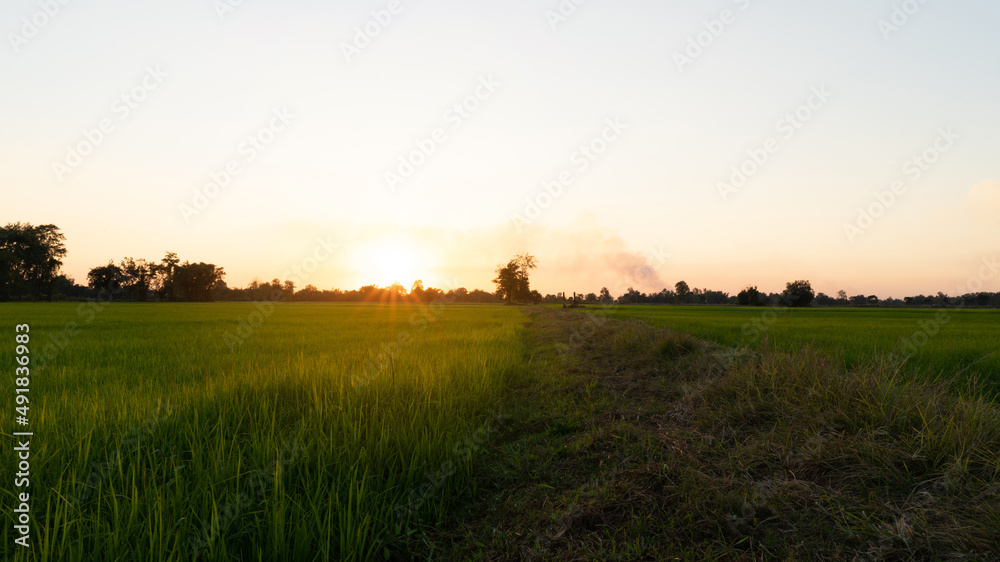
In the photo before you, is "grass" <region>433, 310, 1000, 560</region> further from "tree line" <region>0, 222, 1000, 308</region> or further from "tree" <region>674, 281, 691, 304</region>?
"tree" <region>674, 281, 691, 304</region>

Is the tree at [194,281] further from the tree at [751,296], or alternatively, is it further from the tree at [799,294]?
the tree at [799,294]

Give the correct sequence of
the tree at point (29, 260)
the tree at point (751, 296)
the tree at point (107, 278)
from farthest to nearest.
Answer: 1. the tree at point (107, 278)
2. the tree at point (751, 296)
3. the tree at point (29, 260)

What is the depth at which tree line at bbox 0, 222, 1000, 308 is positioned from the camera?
68812mm

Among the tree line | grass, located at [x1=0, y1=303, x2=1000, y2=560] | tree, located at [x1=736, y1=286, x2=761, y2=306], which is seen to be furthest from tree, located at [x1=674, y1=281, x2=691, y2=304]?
grass, located at [x1=0, y1=303, x2=1000, y2=560]

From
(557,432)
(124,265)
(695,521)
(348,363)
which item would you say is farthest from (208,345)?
(124,265)

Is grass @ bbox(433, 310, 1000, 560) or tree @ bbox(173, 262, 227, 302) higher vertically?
tree @ bbox(173, 262, 227, 302)

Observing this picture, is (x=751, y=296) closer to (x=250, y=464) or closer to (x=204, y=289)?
(x=250, y=464)

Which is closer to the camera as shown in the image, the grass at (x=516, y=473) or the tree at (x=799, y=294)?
the grass at (x=516, y=473)

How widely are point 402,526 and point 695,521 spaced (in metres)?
1.95

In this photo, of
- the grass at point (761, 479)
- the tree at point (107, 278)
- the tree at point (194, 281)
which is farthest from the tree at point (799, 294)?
the tree at point (107, 278)

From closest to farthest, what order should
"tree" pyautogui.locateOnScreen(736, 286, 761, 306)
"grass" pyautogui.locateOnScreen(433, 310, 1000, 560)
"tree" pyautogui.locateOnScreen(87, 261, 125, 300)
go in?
"grass" pyautogui.locateOnScreen(433, 310, 1000, 560) < "tree" pyautogui.locateOnScreen(736, 286, 761, 306) < "tree" pyautogui.locateOnScreen(87, 261, 125, 300)

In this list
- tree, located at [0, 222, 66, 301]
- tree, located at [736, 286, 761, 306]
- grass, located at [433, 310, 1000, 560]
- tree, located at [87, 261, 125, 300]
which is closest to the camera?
grass, located at [433, 310, 1000, 560]

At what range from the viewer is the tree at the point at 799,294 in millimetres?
83375

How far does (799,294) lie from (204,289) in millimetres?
141764
